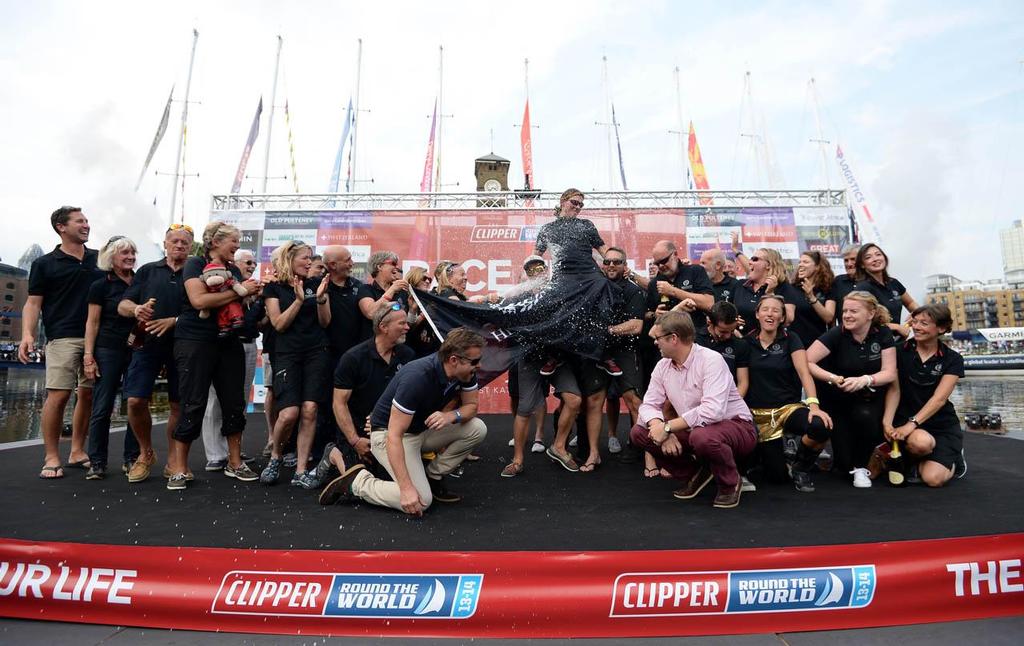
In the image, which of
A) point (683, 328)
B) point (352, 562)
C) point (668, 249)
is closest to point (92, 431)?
point (352, 562)

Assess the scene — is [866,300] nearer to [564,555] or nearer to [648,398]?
[648,398]

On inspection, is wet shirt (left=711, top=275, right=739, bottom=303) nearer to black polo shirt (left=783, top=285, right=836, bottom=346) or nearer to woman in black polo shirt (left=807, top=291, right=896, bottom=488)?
black polo shirt (left=783, top=285, right=836, bottom=346)

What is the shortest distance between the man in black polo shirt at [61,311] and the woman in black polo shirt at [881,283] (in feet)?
18.9

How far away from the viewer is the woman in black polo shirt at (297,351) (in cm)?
368

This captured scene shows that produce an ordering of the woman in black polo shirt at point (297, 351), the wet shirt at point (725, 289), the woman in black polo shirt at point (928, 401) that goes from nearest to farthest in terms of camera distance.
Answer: the woman in black polo shirt at point (928, 401), the woman in black polo shirt at point (297, 351), the wet shirt at point (725, 289)

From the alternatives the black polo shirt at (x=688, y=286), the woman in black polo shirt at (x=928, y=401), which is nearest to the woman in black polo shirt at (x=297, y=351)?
the black polo shirt at (x=688, y=286)

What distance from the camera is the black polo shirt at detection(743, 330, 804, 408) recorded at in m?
3.64

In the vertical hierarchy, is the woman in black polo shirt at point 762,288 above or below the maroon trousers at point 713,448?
above

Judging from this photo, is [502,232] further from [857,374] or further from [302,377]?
[857,374]

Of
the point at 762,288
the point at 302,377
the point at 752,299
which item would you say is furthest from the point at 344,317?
the point at 762,288

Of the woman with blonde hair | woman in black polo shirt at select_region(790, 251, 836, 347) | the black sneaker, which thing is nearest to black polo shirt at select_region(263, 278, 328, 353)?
the woman with blonde hair

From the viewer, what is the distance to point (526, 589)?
6.06ft

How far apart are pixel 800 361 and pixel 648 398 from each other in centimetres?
119

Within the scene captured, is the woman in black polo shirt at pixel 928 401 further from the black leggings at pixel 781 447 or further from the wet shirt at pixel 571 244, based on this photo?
the wet shirt at pixel 571 244
